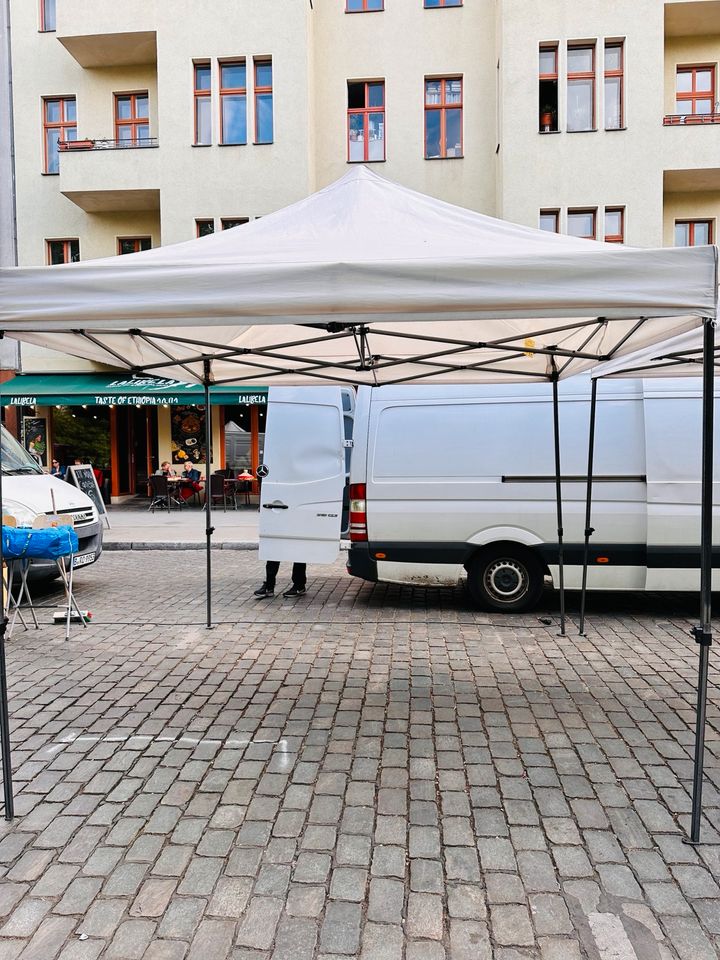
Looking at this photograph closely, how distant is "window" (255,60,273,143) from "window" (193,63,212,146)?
4.25 feet

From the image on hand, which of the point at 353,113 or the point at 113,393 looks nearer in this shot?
the point at 113,393

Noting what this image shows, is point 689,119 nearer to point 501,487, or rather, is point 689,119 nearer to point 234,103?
point 234,103

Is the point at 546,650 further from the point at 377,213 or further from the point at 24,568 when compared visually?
the point at 24,568

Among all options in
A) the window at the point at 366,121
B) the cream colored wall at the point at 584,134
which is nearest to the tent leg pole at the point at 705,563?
the cream colored wall at the point at 584,134

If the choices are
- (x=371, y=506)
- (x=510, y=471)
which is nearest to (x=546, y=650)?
(x=510, y=471)

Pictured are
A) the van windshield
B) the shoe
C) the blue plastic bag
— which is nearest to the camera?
the blue plastic bag

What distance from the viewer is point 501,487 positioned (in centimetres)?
666

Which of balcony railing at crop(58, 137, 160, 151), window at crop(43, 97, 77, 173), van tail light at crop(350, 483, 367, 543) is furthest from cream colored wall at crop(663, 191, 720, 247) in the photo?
window at crop(43, 97, 77, 173)

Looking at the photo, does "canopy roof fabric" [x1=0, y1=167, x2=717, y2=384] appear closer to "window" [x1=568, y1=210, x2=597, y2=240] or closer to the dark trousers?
the dark trousers

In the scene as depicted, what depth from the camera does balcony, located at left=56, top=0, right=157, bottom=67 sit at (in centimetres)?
1750

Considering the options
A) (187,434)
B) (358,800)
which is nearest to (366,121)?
(187,434)

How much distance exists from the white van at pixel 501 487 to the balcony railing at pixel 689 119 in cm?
1372

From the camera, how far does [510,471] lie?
665 centimetres

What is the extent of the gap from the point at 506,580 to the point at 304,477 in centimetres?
238
